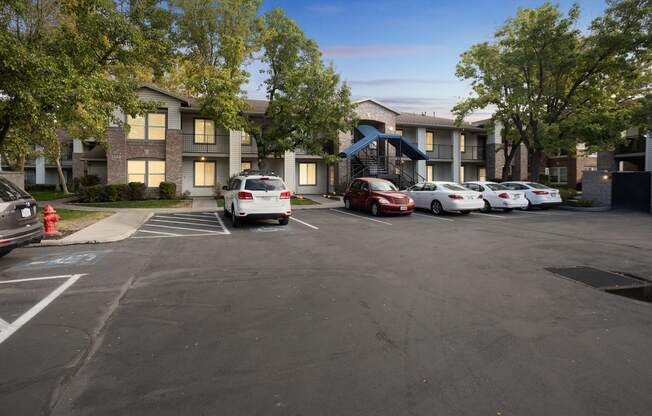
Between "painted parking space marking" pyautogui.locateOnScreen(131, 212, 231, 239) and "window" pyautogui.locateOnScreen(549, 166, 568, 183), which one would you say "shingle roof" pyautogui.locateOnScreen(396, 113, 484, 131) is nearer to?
"window" pyautogui.locateOnScreen(549, 166, 568, 183)

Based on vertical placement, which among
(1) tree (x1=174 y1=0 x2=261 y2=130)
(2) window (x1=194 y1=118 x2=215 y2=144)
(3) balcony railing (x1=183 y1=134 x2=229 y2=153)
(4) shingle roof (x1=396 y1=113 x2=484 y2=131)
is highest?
(1) tree (x1=174 y1=0 x2=261 y2=130)

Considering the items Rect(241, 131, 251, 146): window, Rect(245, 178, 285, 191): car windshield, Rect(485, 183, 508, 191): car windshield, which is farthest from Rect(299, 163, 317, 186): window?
Rect(245, 178, 285, 191): car windshield

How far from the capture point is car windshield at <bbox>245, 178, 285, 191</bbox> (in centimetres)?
1227

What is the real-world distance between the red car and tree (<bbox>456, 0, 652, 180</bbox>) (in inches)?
479

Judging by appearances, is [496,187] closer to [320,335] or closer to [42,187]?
[320,335]

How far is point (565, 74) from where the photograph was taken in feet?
77.8

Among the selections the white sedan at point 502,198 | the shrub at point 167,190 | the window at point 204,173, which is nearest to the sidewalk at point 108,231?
the shrub at point 167,190

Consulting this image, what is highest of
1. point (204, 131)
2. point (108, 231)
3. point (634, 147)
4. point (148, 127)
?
point (204, 131)

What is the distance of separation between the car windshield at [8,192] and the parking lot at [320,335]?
1309 millimetres

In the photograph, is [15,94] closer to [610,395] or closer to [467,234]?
[467,234]

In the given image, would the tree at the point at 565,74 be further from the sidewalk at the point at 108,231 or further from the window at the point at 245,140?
the sidewalk at the point at 108,231

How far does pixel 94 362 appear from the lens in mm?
3418

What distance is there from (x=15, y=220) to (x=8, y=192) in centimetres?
60

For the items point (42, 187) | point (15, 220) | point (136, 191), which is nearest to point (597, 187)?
point (15, 220)
